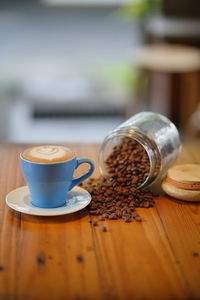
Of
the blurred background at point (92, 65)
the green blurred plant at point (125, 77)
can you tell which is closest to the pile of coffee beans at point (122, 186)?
the blurred background at point (92, 65)

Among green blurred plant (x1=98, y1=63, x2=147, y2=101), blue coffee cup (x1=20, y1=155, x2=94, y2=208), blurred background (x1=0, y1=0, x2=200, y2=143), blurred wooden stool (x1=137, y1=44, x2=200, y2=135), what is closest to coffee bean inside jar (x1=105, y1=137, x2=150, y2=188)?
blue coffee cup (x1=20, y1=155, x2=94, y2=208)

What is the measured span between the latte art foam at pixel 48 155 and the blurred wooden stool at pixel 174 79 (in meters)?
Result: 2.82

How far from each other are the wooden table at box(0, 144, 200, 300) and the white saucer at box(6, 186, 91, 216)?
0.02m

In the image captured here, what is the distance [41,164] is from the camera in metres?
1.21

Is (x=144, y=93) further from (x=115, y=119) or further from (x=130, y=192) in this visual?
(x=130, y=192)

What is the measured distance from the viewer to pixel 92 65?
19.2 ft

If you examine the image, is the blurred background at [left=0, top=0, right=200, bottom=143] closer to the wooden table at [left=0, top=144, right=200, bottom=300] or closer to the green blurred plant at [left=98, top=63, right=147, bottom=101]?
the green blurred plant at [left=98, top=63, right=147, bottom=101]

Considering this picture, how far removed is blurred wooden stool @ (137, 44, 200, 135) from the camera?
4.34m

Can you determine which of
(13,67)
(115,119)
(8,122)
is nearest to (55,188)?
(8,122)

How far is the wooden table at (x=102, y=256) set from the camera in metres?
0.98

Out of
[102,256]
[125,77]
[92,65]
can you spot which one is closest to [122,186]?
[102,256]

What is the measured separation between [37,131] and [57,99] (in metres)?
0.64

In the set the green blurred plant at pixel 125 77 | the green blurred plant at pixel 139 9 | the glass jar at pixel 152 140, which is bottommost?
the green blurred plant at pixel 125 77

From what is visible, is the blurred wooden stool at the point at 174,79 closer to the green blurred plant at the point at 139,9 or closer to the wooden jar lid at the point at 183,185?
the green blurred plant at the point at 139,9
